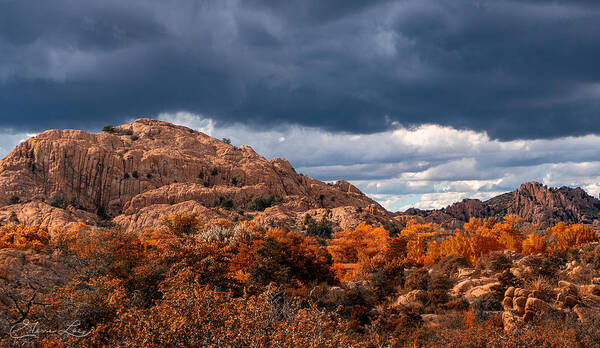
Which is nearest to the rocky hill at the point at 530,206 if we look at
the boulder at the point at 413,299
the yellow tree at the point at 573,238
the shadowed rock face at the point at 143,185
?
the shadowed rock face at the point at 143,185

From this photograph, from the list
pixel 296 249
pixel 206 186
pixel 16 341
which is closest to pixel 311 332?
pixel 16 341

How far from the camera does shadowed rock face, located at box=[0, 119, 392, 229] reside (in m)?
68.0

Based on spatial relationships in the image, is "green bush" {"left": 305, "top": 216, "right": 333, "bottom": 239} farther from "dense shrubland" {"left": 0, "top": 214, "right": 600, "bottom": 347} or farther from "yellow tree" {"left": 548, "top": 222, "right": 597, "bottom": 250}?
"yellow tree" {"left": 548, "top": 222, "right": 597, "bottom": 250}

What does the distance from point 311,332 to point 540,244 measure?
3288 centimetres

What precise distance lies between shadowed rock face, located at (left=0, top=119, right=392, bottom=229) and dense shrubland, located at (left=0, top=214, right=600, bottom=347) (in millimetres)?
35144

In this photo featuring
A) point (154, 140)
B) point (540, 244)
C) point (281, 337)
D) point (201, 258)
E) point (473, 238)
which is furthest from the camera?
point (154, 140)

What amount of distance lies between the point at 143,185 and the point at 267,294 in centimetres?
7501

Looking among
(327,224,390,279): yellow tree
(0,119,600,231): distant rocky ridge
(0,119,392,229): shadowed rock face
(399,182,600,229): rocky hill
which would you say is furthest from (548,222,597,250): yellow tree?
(399,182,600,229): rocky hill

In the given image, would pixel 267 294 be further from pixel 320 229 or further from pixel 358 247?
pixel 320 229

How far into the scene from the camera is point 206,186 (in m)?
86.6

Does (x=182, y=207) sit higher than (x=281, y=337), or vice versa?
(x=182, y=207)

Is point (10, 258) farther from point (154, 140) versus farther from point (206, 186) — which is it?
point (154, 140)

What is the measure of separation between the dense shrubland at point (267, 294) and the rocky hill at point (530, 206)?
8373 centimetres

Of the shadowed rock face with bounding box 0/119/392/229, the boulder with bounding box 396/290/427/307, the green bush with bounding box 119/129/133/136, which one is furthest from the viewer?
the green bush with bounding box 119/129/133/136
